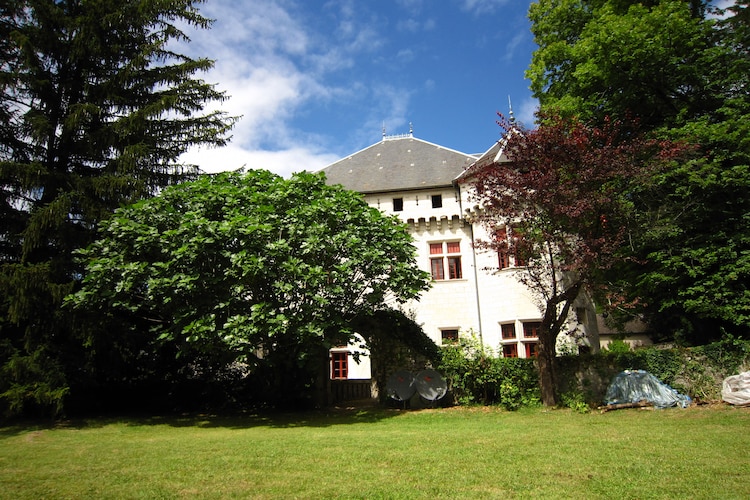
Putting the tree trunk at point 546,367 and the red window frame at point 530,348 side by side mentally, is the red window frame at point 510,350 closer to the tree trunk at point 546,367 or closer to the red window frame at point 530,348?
the red window frame at point 530,348

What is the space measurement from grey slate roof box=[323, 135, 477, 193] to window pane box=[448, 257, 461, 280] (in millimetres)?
3576

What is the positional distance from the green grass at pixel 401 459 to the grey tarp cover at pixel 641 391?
1.12 meters

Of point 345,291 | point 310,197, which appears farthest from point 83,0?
point 345,291

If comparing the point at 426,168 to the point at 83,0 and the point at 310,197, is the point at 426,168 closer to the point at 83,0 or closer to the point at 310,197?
the point at 310,197

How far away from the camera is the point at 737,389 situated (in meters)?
12.7

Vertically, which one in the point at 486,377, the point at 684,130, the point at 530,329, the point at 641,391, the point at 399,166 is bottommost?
the point at 641,391

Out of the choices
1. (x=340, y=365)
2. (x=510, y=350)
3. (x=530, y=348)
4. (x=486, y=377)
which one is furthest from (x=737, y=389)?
(x=340, y=365)

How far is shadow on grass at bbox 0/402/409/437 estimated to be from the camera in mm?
12688

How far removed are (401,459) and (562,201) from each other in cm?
874

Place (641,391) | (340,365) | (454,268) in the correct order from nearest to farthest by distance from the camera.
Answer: (641,391), (454,268), (340,365)

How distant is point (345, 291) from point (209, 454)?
6501mm

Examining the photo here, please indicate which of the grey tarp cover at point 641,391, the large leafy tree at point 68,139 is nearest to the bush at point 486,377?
the grey tarp cover at point 641,391

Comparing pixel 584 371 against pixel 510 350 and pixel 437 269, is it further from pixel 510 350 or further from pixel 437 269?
pixel 437 269

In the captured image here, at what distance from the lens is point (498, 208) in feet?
45.9
